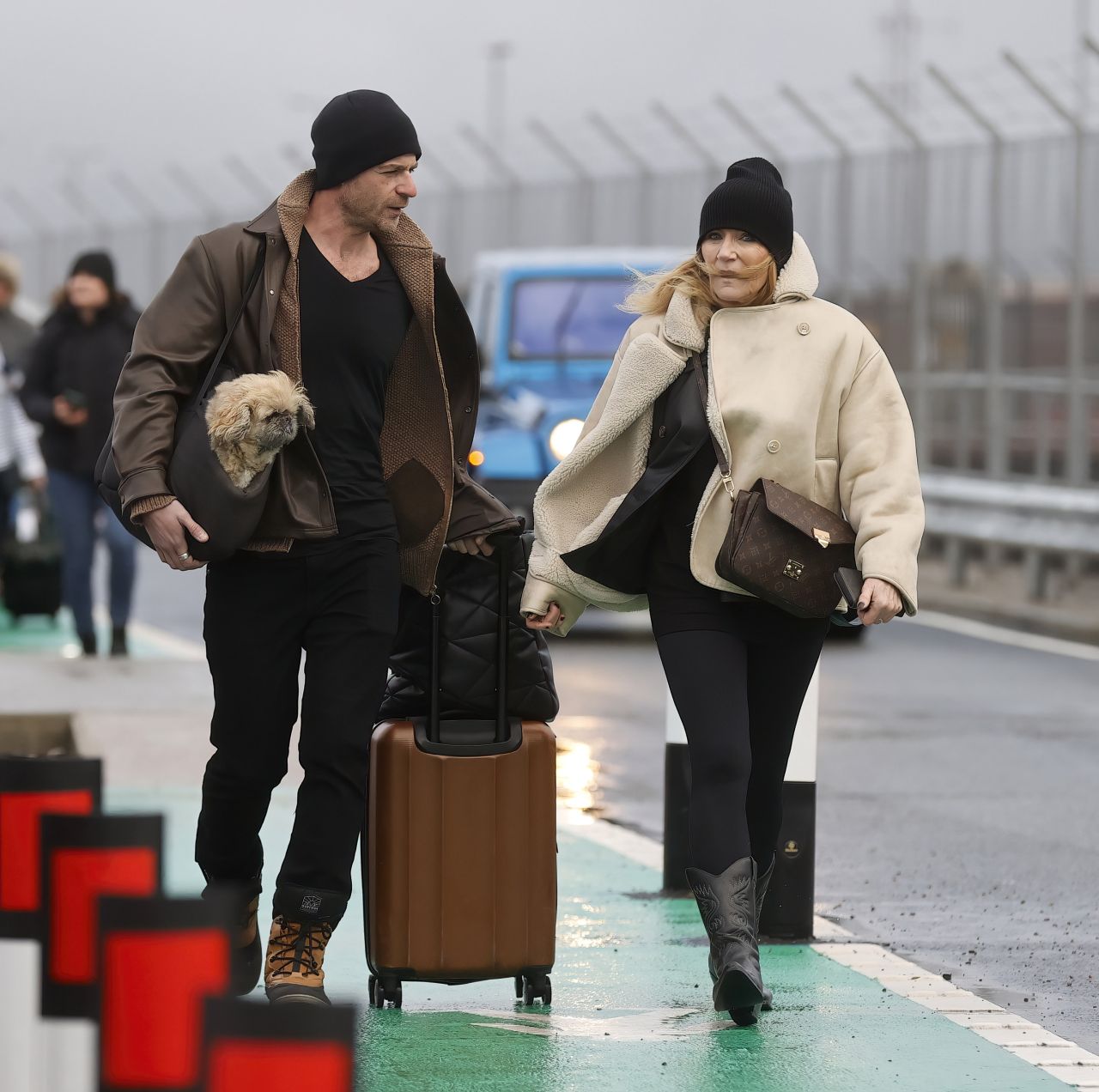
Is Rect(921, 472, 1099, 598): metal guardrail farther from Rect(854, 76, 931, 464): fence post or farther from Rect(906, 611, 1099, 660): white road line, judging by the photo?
Rect(906, 611, 1099, 660): white road line

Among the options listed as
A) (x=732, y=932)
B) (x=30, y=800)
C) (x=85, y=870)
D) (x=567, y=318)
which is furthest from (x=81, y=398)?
(x=85, y=870)

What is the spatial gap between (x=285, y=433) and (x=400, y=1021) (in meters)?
1.25

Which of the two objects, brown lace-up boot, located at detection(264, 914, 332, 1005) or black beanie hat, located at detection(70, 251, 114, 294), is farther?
black beanie hat, located at detection(70, 251, 114, 294)

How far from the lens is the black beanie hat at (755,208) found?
4.97 meters

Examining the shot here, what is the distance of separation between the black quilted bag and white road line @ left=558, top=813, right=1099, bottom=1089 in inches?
42.8

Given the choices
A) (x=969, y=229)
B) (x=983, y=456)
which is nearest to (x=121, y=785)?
(x=983, y=456)

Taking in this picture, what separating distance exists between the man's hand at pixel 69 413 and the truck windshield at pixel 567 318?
4.53 m

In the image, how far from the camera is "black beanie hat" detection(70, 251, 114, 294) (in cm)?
1106

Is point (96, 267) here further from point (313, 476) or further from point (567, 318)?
point (313, 476)

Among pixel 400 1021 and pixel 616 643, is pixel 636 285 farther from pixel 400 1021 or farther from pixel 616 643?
pixel 616 643

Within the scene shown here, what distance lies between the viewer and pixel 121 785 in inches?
319

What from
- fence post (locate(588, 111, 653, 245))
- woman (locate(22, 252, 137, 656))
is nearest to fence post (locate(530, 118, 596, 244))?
fence post (locate(588, 111, 653, 245))

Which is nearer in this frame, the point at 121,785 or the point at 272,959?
the point at 272,959

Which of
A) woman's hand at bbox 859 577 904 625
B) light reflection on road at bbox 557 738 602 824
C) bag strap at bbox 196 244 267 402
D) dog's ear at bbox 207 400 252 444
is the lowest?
light reflection on road at bbox 557 738 602 824
